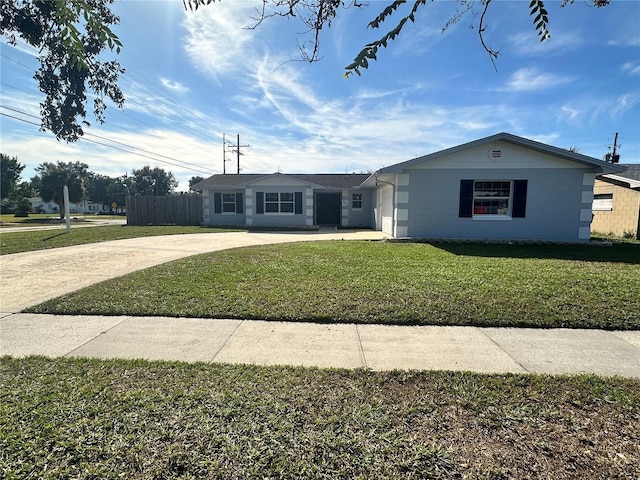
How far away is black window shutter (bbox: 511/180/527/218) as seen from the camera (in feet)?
39.5

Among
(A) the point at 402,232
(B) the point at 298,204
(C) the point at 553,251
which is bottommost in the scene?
(C) the point at 553,251

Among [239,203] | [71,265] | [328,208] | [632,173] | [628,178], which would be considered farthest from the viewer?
[328,208]

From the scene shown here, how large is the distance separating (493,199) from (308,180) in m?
12.5

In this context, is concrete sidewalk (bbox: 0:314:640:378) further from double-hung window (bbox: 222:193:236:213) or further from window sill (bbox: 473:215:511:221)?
double-hung window (bbox: 222:193:236:213)

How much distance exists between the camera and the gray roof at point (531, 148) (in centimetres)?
1131

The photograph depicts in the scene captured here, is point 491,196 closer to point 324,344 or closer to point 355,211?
point 355,211

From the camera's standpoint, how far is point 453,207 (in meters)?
12.3

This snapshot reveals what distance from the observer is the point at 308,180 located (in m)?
22.2

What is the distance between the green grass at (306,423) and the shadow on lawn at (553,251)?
23.3ft

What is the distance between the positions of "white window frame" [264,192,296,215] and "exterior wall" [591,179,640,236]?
52.9ft

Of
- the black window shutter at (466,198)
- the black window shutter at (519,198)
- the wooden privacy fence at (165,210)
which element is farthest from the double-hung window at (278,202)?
the black window shutter at (519,198)

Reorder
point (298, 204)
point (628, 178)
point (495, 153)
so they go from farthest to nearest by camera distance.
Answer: point (298, 204)
point (628, 178)
point (495, 153)

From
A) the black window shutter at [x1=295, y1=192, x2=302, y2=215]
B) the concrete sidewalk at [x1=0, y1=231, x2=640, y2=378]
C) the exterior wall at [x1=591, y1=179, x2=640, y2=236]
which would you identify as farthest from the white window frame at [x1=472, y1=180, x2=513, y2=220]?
the black window shutter at [x1=295, y1=192, x2=302, y2=215]

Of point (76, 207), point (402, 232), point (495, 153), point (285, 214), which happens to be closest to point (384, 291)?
point (402, 232)
